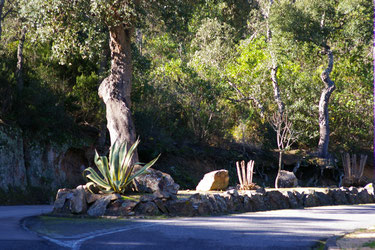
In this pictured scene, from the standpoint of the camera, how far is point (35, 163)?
1691 centimetres

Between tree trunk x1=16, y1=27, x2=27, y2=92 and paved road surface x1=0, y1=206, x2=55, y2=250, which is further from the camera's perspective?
tree trunk x1=16, y1=27, x2=27, y2=92

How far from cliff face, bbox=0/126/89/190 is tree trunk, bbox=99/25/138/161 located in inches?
154

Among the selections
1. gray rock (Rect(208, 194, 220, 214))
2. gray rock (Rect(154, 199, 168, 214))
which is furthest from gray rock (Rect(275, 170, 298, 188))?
gray rock (Rect(154, 199, 168, 214))

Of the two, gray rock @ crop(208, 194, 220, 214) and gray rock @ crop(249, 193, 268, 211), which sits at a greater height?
gray rock @ crop(208, 194, 220, 214)

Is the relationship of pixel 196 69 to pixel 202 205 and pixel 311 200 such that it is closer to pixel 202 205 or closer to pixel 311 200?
pixel 311 200

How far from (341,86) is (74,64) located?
17.7 metres

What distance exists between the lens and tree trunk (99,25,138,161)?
1401 centimetres

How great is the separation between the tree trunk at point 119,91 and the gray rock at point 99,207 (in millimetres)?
3505

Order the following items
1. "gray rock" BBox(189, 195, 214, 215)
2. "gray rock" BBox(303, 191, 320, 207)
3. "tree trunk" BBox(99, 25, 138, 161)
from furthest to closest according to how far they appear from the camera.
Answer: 1. "gray rock" BBox(303, 191, 320, 207)
2. "tree trunk" BBox(99, 25, 138, 161)
3. "gray rock" BBox(189, 195, 214, 215)

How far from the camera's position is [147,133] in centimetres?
2173

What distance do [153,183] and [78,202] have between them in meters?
2.90

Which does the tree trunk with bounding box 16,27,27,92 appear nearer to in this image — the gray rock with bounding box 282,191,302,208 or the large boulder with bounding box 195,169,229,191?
the large boulder with bounding box 195,169,229,191

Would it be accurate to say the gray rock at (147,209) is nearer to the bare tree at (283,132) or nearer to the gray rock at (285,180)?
the gray rock at (285,180)

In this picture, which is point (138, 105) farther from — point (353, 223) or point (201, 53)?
point (353, 223)
